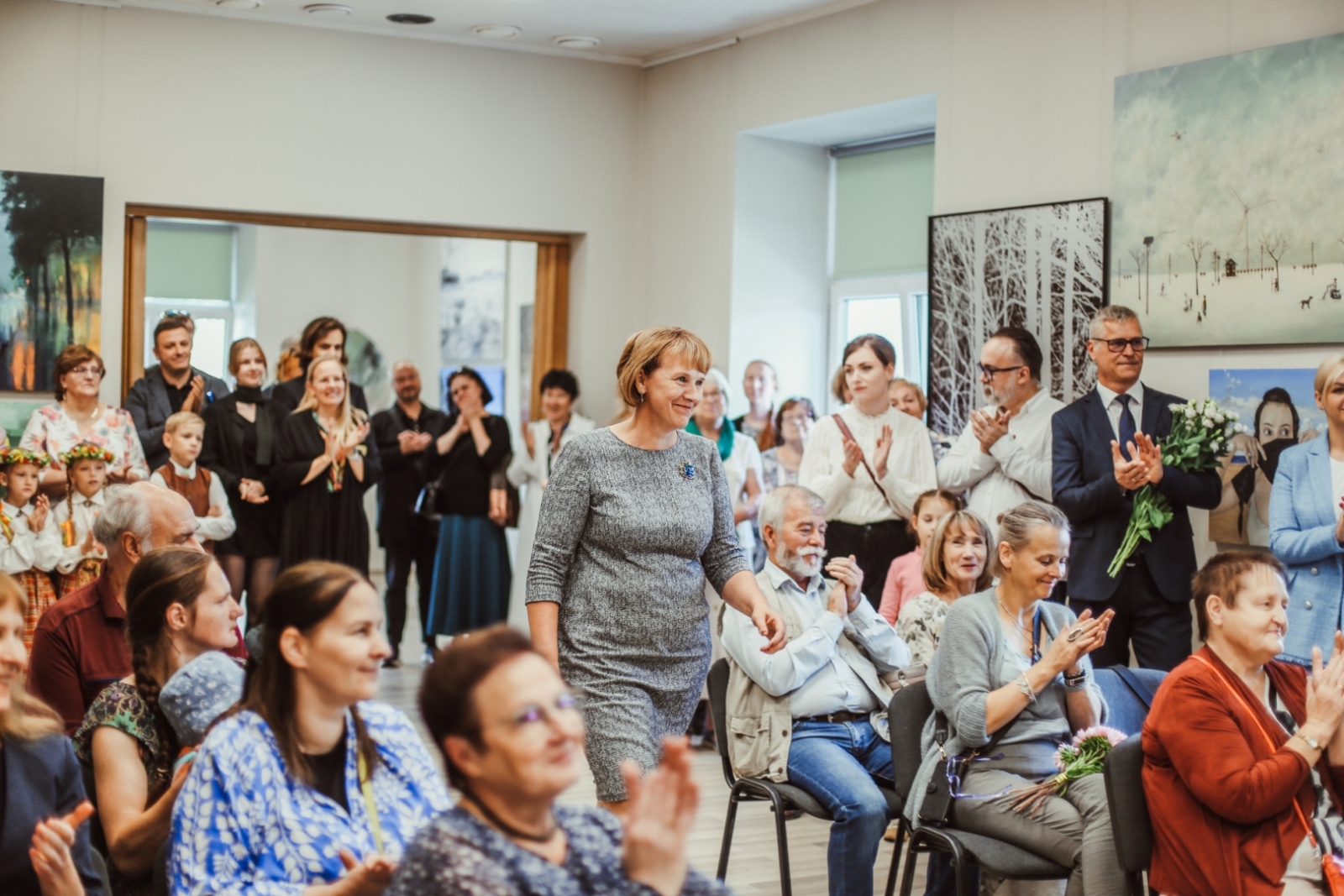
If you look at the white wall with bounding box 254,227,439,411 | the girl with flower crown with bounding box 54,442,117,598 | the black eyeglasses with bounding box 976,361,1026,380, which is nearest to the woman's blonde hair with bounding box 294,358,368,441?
the girl with flower crown with bounding box 54,442,117,598

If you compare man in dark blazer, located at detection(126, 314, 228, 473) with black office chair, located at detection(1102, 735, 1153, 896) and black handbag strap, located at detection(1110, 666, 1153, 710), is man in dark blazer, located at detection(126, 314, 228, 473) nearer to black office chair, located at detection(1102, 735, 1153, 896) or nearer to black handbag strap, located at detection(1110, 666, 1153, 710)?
black handbag strap, located at detection(1110, 666, 1153, 710)

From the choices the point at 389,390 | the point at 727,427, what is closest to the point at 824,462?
the point at 727,427

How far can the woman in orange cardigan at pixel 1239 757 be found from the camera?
2826mm

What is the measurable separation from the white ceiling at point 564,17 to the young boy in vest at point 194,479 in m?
2.42

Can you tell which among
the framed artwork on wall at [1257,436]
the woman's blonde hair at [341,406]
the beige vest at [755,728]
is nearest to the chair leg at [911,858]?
the beige vest at [755,728]

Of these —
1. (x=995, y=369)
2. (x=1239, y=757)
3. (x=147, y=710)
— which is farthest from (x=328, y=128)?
(x=1239, y=757)

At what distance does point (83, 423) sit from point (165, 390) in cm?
61

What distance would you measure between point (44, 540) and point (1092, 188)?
4.39m

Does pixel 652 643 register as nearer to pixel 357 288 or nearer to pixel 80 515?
pixel 80 515

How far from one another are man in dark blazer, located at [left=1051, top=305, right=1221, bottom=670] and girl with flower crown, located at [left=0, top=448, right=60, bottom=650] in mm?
3839

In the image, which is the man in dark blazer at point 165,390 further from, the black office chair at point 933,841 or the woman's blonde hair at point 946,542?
→ the black office chair at point 933,841

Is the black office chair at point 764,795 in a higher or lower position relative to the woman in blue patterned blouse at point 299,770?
lower

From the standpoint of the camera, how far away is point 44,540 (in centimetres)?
550

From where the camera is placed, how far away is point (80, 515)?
5.70 m
